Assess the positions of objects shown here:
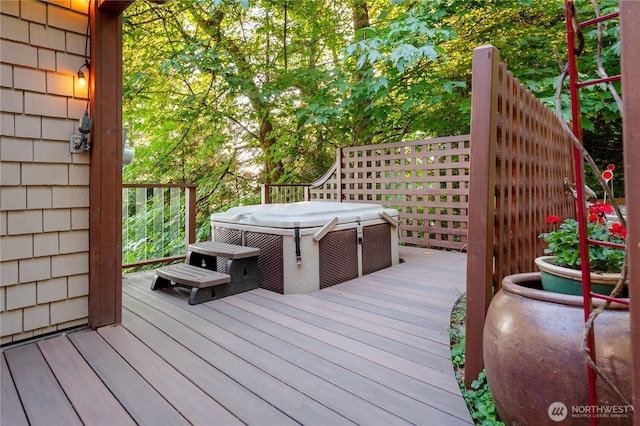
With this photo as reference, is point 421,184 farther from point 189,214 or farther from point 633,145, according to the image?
point 633,145

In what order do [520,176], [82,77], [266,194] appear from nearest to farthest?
[520,176]
[82,77]
[266,194]

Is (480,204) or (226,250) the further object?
(226,250)

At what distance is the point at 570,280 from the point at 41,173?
106 inches

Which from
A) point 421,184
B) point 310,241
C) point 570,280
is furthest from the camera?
point 421,184

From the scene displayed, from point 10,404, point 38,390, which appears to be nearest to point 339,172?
point 38,390

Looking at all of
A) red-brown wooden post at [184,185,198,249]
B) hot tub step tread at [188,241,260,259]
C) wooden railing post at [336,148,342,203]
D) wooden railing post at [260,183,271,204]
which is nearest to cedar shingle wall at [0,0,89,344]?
hot tub step tread at [188,241,260,259]

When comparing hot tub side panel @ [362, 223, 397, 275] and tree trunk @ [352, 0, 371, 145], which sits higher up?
tree trunk @ [352, 0, 371, 145]

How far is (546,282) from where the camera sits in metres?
1.23

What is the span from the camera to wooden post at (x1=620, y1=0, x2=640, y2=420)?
22.9 inches

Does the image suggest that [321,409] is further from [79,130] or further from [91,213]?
[79,130]

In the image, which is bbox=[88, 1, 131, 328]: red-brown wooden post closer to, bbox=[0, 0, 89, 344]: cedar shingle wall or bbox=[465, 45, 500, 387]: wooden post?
bbox=[0, 0, 89, 344]: cedar shingle wall

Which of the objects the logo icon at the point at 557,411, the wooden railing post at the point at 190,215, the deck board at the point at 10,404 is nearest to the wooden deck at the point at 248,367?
the deck board at the point at 10,404

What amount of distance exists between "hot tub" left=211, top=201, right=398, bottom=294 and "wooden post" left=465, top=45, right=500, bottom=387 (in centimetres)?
155

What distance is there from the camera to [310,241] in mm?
2855
